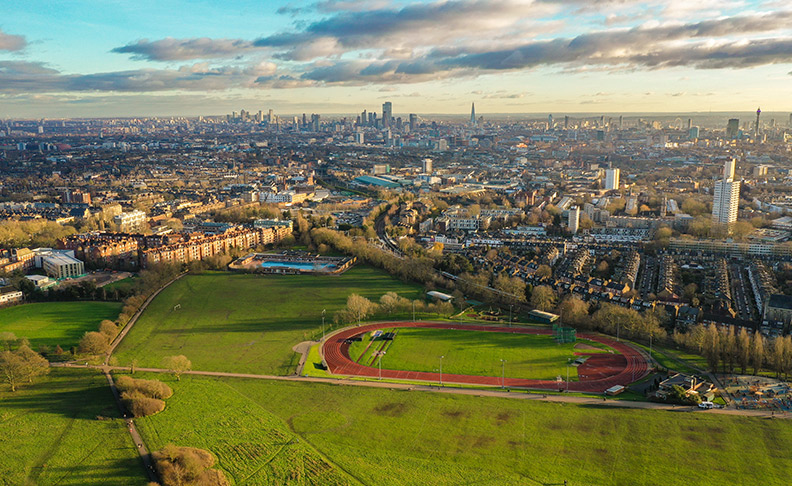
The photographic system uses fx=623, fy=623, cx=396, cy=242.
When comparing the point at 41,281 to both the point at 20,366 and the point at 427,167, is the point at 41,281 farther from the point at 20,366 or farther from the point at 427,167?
the point at 427,167

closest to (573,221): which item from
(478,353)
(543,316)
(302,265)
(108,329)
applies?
(302,265)

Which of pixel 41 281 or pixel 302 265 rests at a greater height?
pixel 41 281

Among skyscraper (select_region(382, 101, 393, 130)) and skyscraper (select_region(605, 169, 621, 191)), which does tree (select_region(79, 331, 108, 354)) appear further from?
skyscraper (select_region(382, 101, 393, 130))

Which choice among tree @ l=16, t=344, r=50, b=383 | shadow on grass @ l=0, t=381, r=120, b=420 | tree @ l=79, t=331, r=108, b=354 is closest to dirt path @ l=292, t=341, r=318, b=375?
shadow on grass @ l=0, t=381, r=120, b=420

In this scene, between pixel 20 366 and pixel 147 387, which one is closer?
pixel 147 387

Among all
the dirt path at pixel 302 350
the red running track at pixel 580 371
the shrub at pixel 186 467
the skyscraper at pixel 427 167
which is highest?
the skyscraper at pixel 427 167

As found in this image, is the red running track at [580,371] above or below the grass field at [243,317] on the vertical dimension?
below

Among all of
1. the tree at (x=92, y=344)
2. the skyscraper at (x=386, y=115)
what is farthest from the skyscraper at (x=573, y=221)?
the skyscraper at (x=386, y=115)

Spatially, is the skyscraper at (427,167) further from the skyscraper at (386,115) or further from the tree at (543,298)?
the skyscraper at (386,115)
